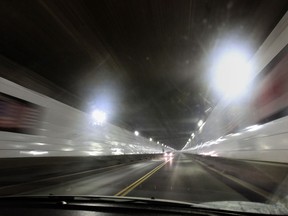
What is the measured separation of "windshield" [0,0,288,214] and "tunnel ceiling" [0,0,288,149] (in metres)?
0.03

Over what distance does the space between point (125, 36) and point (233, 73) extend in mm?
4959

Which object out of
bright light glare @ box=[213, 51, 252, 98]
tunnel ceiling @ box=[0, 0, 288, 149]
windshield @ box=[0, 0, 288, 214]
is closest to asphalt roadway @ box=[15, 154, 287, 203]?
windshield @ box=[0, 0, 288, 214]

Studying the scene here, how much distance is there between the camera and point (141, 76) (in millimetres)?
15672

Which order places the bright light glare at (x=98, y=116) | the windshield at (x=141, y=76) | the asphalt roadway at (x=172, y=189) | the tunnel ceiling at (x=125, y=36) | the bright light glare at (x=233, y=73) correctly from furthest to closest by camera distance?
the bright light glare at (x=98, y=116) < the bright light glare at (x=233, y=73) < the asphalt roadway at (x=172, y=189) < the tunnel ceiling at (x=125, y=36) < the windshield at (x=141, y=76)

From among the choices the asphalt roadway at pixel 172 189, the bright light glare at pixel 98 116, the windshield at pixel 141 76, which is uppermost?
the bright light glare at pixel 98 116

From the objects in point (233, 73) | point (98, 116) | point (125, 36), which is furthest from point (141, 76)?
point (98, 116)

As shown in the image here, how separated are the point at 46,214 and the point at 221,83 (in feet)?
40.5

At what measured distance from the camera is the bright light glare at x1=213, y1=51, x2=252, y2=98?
11.7 meters

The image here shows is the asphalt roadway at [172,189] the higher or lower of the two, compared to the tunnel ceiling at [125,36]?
lower

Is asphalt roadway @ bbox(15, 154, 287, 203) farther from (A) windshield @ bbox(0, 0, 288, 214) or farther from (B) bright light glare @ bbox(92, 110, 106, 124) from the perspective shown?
(B) bright light glare @ bbox(92, 110, 106, 124)

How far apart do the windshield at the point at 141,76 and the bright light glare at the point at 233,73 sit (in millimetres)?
55

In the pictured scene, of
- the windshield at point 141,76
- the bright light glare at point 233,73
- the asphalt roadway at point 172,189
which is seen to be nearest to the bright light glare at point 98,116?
the windshield at point 141,76

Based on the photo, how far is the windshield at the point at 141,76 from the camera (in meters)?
8.48

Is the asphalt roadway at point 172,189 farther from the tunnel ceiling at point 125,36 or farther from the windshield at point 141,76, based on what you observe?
the tunnel ceiling at point 125,36
